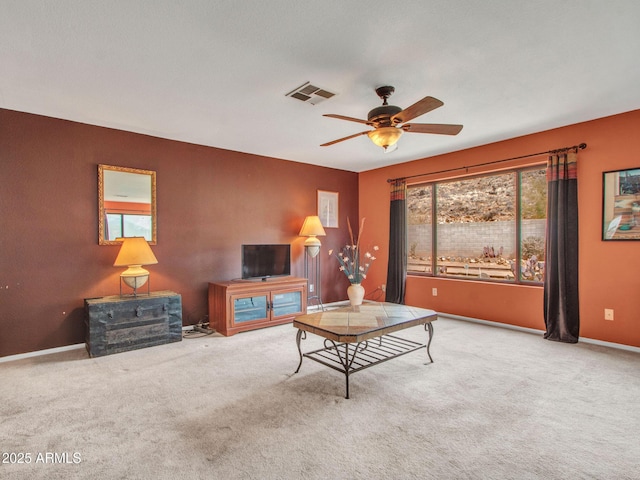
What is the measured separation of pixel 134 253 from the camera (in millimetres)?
3643

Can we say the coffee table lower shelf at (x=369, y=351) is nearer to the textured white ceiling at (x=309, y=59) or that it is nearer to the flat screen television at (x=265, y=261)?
the flat screen television at (x=265, y=261)

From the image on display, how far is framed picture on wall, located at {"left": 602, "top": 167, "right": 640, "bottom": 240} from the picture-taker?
11.5 feet

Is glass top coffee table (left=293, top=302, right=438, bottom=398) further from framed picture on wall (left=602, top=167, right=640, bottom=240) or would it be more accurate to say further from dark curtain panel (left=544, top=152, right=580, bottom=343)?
framed picture on wall (left=602, top=167, right=640, bottom=240)

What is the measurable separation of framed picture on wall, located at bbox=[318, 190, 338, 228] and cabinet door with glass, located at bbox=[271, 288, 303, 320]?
1.57 m

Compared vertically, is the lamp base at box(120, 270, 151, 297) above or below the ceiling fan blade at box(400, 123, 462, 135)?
below

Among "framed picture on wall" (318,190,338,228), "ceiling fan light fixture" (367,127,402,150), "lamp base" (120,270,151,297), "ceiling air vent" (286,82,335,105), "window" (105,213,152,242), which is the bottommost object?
"lamp base" (120,270,151,297)

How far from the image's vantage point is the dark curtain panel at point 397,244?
18.5ft

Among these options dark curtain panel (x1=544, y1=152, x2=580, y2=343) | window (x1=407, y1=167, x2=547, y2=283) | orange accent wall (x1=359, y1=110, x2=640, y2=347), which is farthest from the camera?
window (x1=407, y1=167, x2=547, y2=283)

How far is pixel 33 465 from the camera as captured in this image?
5.91 feet

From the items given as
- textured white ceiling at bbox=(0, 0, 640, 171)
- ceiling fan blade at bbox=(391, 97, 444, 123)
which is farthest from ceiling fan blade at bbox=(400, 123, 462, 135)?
textured white ceiling at bbox=(0, 0, 640, 171)

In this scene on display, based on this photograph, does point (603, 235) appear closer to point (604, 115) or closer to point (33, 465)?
point (604, 115)

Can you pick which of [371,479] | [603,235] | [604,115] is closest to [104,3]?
[371,479]

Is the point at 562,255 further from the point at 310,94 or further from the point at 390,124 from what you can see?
the point at 310,94

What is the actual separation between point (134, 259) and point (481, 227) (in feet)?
14.7
